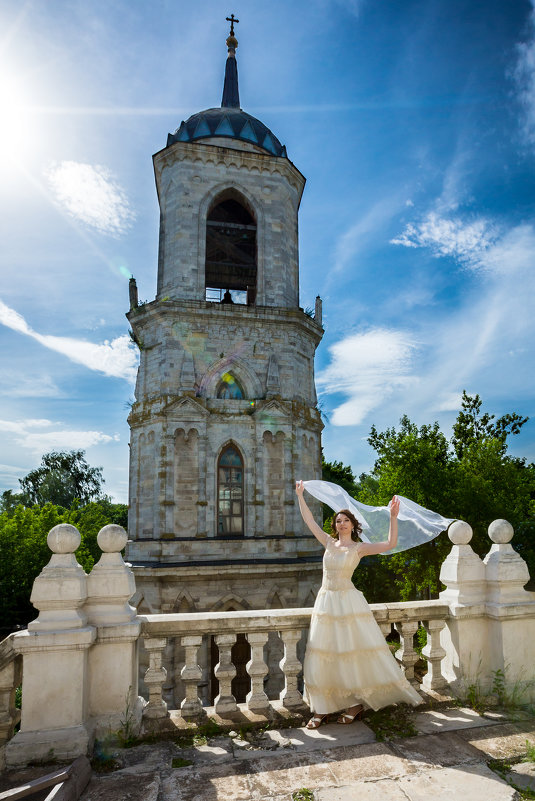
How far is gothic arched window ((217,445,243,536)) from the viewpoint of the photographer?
14859 mm

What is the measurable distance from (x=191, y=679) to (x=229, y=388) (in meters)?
11.7

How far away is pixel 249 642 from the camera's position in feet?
15.0

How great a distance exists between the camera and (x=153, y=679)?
4.36 m

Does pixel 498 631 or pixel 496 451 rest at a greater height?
pixel 496 451

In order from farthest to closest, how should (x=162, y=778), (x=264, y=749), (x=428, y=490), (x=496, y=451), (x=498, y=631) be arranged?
(x=496, y=451), (x=428, y=490), (x=498, y=631), (x=264, y=749), (x=162, y=778)

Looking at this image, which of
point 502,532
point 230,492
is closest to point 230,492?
point 230,492

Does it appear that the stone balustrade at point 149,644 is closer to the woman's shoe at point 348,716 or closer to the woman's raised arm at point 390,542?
the woman's shoe at point 348,716

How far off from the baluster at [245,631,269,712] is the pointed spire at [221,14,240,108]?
2350 cm

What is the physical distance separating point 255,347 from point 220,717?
41.1 ft

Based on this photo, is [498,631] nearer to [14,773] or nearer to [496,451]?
[14,773]

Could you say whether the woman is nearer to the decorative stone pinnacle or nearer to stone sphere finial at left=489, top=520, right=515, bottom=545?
stone sphere finial at left=489, top=520, right=515, bottom=545

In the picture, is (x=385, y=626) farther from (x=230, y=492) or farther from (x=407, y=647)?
(x=230, y=492)

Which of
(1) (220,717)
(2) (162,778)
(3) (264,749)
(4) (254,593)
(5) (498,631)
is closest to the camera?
(2) (162,778)

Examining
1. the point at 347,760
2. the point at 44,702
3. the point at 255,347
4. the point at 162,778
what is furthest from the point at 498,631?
the point at 255,347
